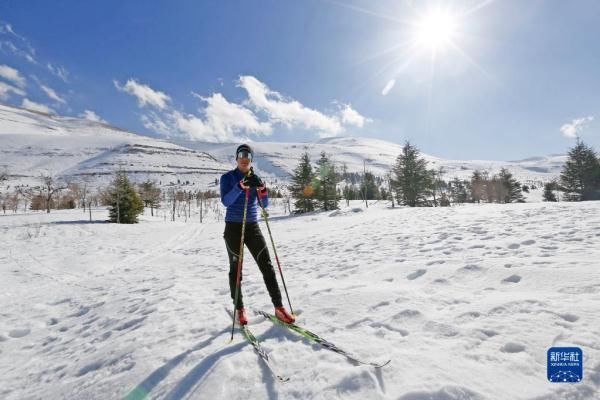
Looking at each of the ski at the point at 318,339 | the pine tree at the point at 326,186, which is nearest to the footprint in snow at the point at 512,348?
the ski at the point at 318,339

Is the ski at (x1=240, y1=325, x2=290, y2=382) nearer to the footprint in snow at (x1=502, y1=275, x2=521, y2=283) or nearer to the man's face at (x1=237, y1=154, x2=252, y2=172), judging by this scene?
the man's face at (x1=237, y1=154, x2=252, y2=172)

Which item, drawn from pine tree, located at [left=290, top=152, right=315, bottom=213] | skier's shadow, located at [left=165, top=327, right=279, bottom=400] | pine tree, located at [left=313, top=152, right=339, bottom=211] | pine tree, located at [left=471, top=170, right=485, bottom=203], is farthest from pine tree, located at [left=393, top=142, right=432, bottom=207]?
skier's shadow, located at [left=165, top=327, right=279, bottom=400]

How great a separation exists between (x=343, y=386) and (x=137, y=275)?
29.8 feet

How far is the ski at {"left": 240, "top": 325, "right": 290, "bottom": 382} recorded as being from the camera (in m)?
2.75

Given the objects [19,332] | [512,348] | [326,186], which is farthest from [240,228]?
[326,186]

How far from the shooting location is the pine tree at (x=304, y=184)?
44719 mm

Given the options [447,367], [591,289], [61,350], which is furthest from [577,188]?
[61,350]

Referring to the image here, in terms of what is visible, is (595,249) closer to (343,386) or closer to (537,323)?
(537,323)

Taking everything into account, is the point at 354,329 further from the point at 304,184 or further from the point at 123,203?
the point at 123,203

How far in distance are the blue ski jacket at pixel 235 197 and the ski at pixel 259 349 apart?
1.65 m

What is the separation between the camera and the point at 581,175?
38.5m

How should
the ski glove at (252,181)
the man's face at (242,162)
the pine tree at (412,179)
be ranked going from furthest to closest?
1. the pine tree at (412,179)
2. the man's face at (242,162)
3. the ski glove at (252,181)

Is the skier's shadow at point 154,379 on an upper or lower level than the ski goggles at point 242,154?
lower

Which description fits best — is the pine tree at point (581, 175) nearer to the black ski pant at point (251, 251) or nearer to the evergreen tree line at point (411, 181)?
the evergreen tree line at point (411, 181)
